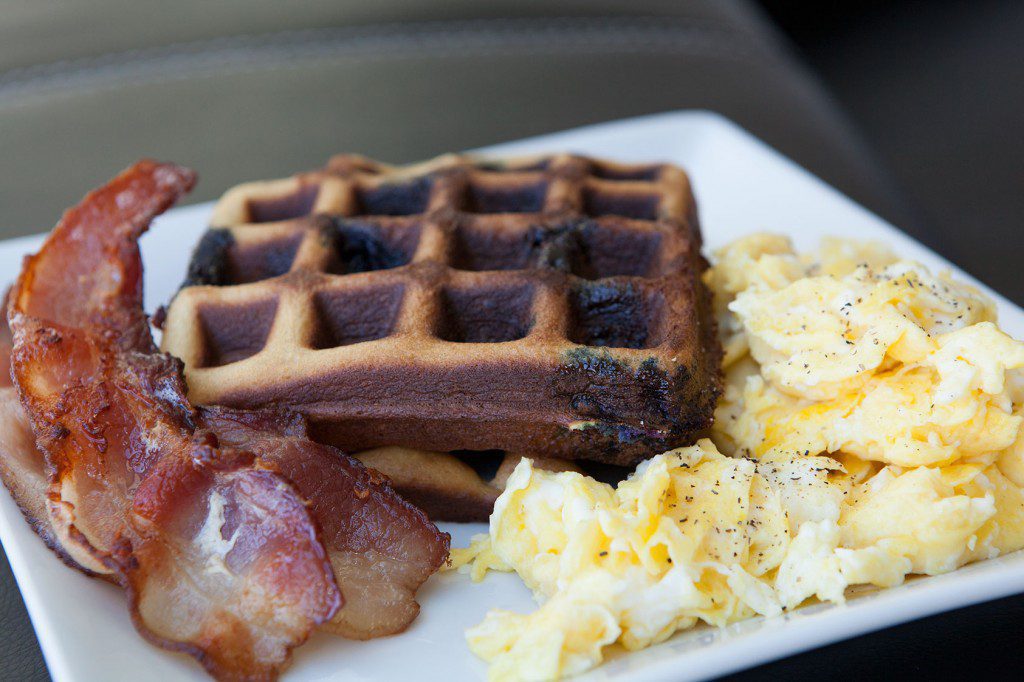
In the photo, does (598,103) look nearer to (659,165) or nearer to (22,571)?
(659,165)

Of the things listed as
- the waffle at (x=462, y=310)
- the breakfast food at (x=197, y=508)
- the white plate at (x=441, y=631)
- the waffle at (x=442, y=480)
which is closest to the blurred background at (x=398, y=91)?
the waffle at (x=462, y=310)

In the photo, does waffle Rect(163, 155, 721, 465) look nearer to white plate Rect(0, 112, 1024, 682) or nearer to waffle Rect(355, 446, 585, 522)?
waffle Rect(355, 446, 585, 522)

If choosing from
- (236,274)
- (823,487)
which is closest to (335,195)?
(236,274)

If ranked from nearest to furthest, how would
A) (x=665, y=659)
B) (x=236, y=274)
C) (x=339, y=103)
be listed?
(x=665, y=659), (x=236, y=274), (x=339, y=103)

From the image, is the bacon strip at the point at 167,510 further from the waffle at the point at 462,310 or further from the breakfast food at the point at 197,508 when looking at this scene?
the waffle at the point at 462,310

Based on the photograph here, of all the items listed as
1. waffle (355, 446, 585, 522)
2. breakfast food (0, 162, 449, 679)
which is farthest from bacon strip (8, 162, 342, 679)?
waffle (355, 446, 585, 522)

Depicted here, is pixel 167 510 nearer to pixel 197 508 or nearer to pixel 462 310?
pixel 197 508
